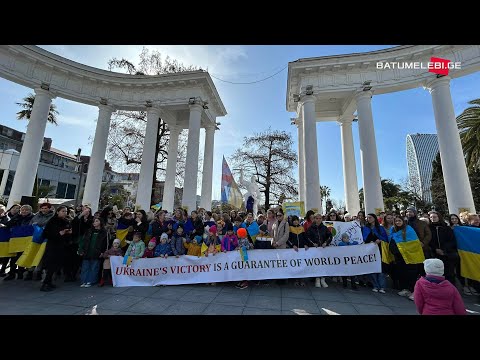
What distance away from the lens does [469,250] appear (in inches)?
207

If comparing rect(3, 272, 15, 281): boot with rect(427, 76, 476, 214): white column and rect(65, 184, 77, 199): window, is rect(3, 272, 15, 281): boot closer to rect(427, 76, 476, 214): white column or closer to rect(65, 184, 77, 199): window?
rect(427, 76, 476, 214): white column

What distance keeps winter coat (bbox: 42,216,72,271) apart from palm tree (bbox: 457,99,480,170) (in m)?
26.2

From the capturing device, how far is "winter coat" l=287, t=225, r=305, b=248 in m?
6.04

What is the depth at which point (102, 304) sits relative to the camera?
4.44 m

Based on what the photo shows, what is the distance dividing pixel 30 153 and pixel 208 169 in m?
11.2

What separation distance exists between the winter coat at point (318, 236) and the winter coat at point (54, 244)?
21.4 feet

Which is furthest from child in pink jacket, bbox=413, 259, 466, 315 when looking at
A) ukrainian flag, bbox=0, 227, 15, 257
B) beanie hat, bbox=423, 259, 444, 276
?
ukrainian flag, bbox=0, 227, 15, 257

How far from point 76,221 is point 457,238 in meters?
10.3

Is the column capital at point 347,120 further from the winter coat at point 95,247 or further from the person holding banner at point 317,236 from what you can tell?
the winter coat at point 95,247

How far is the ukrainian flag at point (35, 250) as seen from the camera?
5746 millimetres

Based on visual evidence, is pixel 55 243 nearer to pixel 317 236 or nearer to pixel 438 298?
pixel 317 236

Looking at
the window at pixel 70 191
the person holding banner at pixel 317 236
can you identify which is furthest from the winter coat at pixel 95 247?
the window at pixel 70 191
